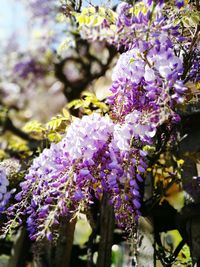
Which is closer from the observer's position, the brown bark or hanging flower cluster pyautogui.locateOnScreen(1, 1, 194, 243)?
hanging flower cluster pyautogui.locateOnScreen(1, 1, 194, 243)

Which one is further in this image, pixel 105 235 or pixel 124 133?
pixel 105 235

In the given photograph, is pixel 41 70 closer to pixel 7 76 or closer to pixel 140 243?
pixel 7 76

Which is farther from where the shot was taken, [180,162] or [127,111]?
[180,162]

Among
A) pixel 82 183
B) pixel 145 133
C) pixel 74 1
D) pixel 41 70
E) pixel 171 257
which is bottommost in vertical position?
pixel 171 257

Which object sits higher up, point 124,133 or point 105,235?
point 124,133

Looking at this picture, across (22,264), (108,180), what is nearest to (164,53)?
(108,180)

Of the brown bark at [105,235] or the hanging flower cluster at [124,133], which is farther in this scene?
the brown bark at [105,235]

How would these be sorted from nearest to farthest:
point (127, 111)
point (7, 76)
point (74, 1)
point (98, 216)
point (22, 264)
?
point (127, 111) → point (74, 1) → point (98, 216) → point (22, 264) → point (7, 76)

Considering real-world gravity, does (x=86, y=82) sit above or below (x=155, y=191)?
above
